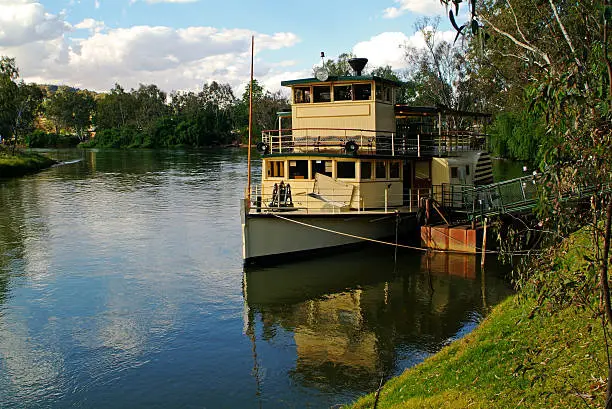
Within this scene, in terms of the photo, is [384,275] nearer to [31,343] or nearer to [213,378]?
[213,378]

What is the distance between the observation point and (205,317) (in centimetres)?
1973

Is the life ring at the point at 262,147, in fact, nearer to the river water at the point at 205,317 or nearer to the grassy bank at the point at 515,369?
the river water at the point at 205,317

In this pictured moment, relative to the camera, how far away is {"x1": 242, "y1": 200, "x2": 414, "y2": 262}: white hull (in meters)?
25.2

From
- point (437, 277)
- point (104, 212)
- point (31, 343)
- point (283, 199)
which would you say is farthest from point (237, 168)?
point (31, 343)

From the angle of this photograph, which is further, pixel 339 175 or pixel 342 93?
pixel 342 93

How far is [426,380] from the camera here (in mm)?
12055

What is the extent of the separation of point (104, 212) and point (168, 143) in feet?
373

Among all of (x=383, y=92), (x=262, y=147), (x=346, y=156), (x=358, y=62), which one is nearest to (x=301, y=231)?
(x=346, y=156)

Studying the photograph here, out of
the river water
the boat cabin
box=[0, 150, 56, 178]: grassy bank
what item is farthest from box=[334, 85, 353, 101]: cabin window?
box=[0, 150, 56, 178]: grassy bank

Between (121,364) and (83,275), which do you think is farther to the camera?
(83,275)

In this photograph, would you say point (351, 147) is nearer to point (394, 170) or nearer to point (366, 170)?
point (366, 170)

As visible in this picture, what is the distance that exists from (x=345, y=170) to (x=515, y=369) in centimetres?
1831

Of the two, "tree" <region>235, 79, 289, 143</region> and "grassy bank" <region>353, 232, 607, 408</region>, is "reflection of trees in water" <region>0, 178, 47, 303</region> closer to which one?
"grassy bank" <region>353, 232, 607, 408</region>

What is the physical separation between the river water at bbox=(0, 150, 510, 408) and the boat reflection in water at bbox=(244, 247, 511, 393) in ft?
0.20
